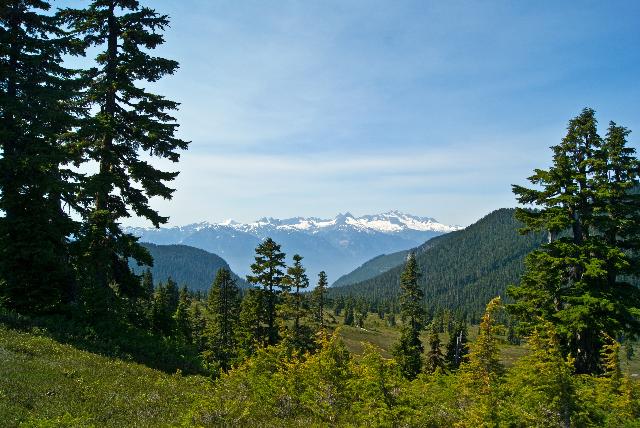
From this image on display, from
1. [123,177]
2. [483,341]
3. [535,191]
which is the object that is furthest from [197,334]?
[483,341]

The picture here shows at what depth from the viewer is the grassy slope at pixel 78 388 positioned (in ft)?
29.5

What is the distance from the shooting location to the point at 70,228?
58.7ft

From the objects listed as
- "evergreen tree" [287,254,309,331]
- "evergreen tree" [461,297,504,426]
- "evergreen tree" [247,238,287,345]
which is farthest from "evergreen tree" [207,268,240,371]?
"evergreen tree" [461,297,504,426]

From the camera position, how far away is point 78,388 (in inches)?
421

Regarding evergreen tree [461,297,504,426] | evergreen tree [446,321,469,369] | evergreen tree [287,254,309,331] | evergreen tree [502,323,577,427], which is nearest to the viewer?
evergreen tree [502,323,577,427]

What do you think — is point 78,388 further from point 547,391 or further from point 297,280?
Result: point 297,280

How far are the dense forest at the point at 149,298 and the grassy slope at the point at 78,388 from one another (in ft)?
0.19

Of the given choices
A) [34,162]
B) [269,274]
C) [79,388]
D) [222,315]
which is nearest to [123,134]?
[34,162]

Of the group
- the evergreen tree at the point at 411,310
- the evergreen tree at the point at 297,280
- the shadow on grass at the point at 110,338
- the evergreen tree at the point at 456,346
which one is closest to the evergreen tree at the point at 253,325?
the evergreen tree at the point at 297,280

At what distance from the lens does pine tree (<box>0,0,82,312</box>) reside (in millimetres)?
16703

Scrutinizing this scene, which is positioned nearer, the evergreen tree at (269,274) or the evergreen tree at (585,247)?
the evergreen tree at (585,247)

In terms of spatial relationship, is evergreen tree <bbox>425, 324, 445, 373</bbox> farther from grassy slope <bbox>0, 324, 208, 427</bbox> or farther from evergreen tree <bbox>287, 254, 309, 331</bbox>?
grassy slope <bbox>0, 324, 208, 427</bbox>

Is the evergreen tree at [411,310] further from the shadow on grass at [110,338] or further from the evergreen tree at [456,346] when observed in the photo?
the shadow on grass at [110,338]

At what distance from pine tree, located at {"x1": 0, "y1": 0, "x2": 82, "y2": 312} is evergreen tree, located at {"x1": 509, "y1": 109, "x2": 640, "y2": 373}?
70.7ft
